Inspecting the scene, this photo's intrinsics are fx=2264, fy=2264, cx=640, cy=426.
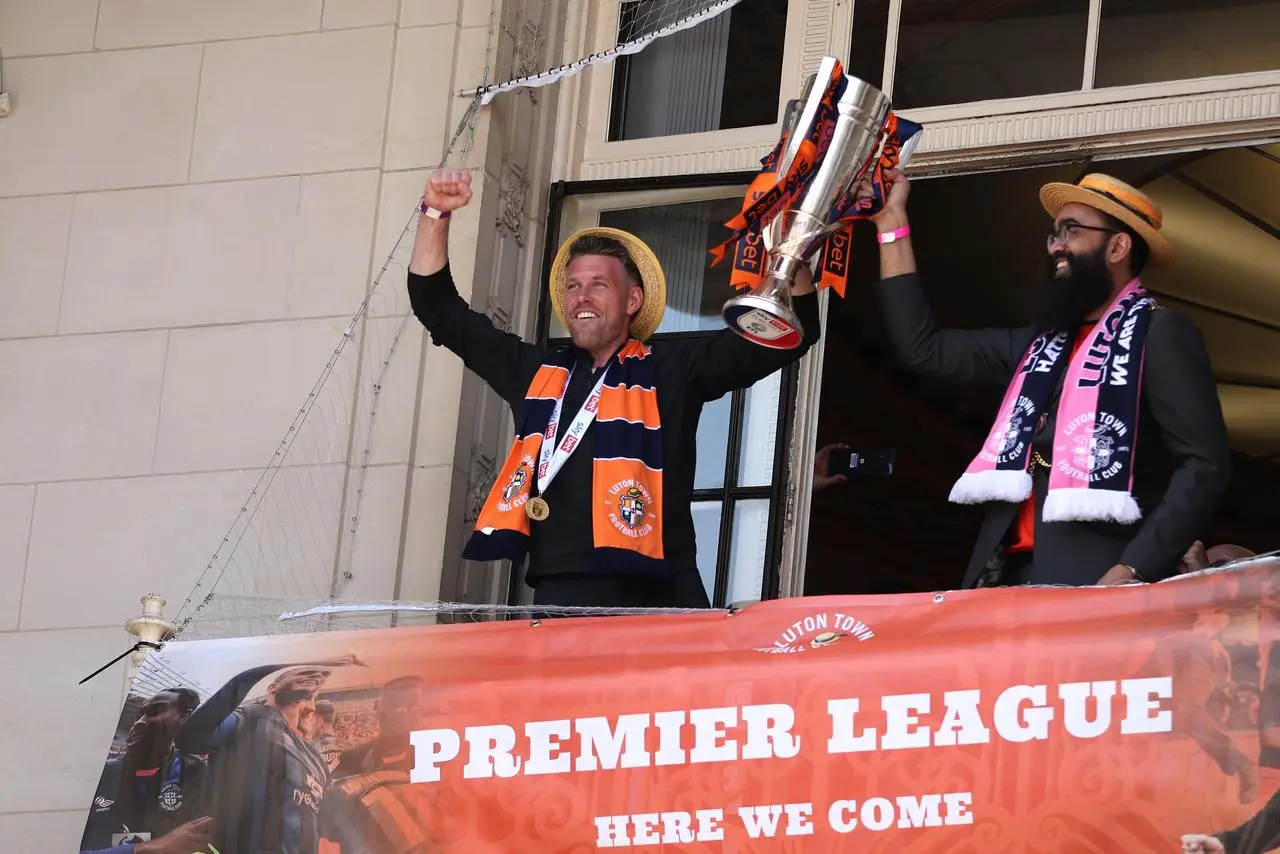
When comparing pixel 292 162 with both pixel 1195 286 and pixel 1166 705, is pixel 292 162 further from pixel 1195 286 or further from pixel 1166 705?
pixel 1195 286

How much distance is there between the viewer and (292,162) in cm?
Answer: 697

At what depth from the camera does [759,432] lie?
673 centimetres

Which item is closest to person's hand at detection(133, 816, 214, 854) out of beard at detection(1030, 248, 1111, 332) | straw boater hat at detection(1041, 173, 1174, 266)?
beard at detection(1030, 248, 1111, 332)

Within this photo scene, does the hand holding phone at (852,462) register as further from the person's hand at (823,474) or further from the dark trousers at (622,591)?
the dark trousers at (622,591)

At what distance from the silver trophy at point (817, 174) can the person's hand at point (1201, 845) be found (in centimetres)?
157

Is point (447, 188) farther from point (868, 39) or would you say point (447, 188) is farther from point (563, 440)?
point (868, 39)

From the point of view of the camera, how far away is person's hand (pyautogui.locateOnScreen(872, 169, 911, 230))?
221 inches

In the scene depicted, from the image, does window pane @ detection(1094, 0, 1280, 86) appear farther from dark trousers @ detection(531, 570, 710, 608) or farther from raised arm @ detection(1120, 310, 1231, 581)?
dark trousers @ detection(531, 570, 710, 608)

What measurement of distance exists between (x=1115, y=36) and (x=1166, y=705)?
117 inches

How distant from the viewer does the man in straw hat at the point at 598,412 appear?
18.7ft

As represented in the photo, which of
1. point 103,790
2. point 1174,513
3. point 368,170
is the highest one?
point 368,170

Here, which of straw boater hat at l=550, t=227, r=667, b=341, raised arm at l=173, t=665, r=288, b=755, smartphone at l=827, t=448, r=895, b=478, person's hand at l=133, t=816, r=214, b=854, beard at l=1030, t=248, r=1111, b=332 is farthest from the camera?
smartphone at l=827, t=448, r=895, b=478

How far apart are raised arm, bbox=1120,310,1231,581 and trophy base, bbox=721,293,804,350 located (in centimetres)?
84

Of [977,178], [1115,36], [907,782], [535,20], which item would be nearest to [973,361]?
[907,782]
